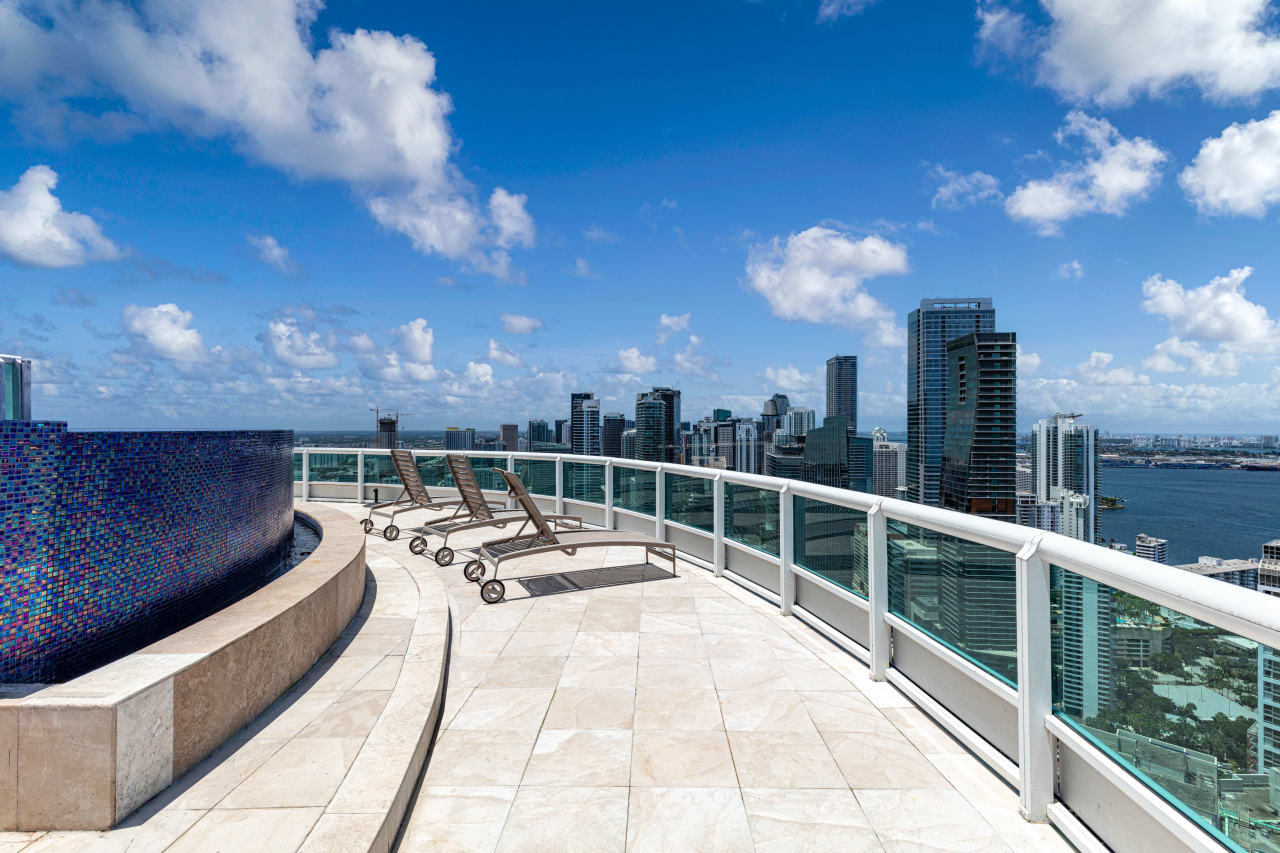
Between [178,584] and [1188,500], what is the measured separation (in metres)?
96.0

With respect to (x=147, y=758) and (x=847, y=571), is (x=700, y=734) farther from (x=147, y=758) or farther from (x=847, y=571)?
(x=147, y=758)

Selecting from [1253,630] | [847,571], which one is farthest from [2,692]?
[847,571]

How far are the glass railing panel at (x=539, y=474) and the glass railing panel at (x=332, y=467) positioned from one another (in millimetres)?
4877

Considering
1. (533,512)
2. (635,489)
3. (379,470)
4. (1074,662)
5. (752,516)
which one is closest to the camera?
(1074,662)

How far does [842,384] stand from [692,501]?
392ft

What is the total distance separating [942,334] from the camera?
8756 cm

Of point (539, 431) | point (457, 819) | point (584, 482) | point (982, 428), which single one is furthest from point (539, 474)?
point (539, 431)

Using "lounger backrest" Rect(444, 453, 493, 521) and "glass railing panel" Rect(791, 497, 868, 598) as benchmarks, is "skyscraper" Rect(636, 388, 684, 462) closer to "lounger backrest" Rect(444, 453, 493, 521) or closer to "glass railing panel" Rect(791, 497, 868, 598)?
"lounger backrest" Rect(444, 453, 493, 521)


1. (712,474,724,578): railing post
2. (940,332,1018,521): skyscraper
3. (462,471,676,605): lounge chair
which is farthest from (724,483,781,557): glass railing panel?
(940,332,1018,521): skyscraper

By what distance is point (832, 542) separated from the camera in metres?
5.11

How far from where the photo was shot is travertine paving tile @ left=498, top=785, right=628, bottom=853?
2621 mm

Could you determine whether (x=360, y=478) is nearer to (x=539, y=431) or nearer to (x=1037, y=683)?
(x=1037, y=683)

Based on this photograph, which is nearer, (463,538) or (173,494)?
(173,494)

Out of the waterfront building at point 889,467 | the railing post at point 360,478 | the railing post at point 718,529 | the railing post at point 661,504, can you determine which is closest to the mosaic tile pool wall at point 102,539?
the railing post at point 718,529
